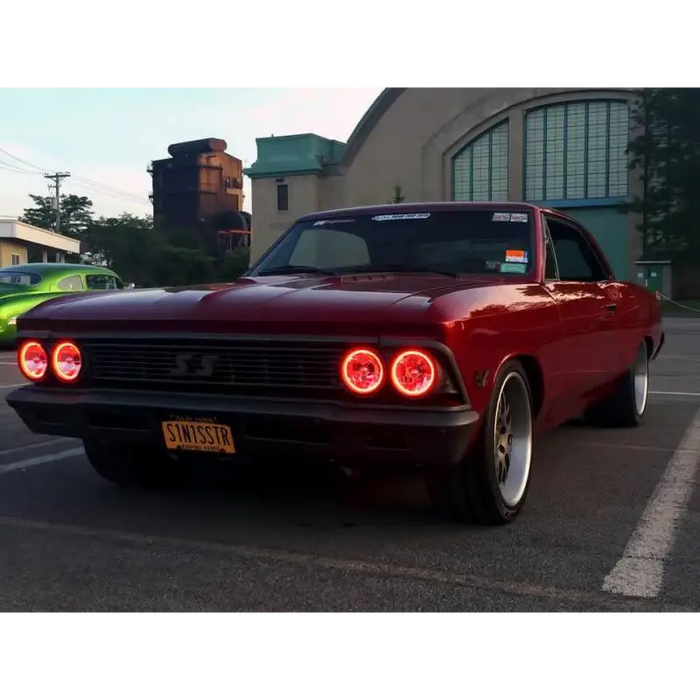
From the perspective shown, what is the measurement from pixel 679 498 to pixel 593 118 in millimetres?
38614

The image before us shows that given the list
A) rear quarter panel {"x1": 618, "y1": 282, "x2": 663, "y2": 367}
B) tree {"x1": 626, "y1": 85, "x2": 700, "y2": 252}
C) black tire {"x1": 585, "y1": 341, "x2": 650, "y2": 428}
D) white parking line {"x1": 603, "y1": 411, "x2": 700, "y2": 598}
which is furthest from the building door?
white parking line {"x1": 603, "y1": 411, "x2": 700, "y2": 598}

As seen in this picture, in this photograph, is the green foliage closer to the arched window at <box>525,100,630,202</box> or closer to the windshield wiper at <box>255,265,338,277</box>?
the arched window at <box>525,100,630,202</box>

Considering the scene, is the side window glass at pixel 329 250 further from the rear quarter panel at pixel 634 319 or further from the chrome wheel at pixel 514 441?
the rear quarter panel at pixel 634 319

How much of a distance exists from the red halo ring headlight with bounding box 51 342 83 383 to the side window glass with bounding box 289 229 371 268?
1.54 metres

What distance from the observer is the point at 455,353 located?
3225 millimetres

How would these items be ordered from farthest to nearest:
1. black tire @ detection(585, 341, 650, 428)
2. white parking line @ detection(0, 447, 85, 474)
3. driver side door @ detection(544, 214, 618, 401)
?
black tire @ detection(585, 341, 650, 428), white parking line @ detection(0, 447, 85, 474), driver side door @ detection(544, 214, 618, 401)

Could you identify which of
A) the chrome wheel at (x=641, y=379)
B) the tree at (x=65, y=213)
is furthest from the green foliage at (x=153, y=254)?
the chrome wheel at (x=641, y=379)

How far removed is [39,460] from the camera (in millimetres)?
5246

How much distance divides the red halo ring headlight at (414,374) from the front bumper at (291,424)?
73 millimetres

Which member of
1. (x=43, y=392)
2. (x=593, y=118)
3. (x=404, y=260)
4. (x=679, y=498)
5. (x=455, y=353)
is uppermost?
(x=593, y=118)

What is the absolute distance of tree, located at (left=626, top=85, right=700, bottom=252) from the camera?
114 ft

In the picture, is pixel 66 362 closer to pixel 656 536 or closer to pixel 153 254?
pixel 656 536
